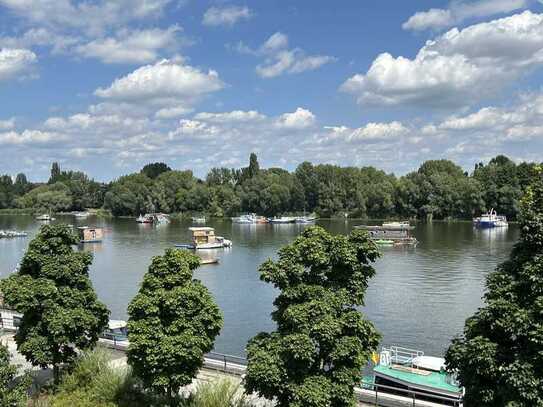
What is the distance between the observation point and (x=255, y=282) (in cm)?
6631

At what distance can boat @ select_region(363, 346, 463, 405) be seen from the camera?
26.5 meters

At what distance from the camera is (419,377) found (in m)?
28.0

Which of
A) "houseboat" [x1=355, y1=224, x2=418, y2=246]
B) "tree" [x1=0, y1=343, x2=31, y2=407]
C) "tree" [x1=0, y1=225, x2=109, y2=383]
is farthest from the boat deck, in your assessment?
"houseboat" [x1=355, y1=224, x2=418, y2=246]

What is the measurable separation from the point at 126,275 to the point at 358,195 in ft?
370

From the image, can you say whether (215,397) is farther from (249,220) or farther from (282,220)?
(249,220)

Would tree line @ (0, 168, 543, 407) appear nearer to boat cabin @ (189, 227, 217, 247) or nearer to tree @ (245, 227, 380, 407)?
tree @ (245, 227, 380, 407)

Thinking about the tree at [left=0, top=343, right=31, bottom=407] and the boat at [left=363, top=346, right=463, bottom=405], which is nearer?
the tree at [left=0, top=343, right=31, bottom=407]

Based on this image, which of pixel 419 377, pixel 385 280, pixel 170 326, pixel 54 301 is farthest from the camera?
pixel 385 280

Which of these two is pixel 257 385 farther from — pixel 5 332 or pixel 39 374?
pixel 5 332

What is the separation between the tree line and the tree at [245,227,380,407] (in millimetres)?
37

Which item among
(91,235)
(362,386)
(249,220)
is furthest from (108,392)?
(249,220)

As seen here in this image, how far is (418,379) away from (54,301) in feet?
57.1

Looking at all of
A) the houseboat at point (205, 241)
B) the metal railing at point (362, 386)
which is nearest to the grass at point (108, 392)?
the metal railing at point (362, 386)

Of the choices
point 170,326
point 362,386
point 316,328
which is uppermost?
point 316,328
